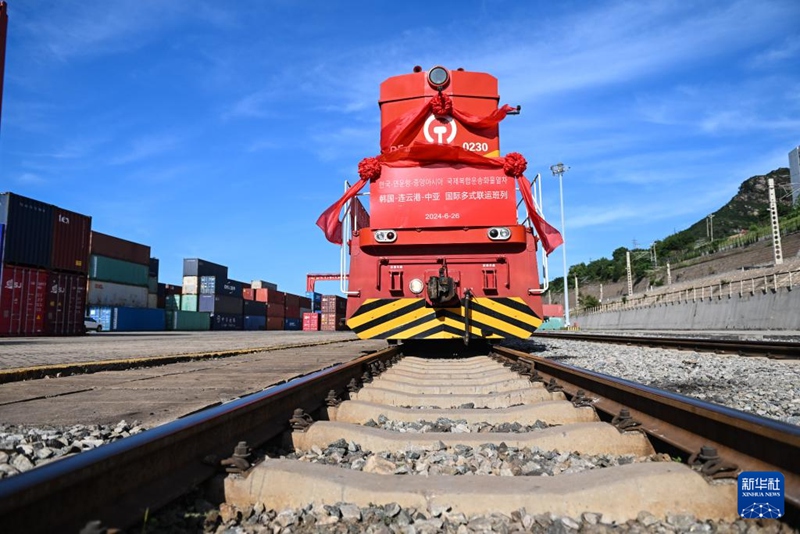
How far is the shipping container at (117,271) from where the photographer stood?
103 feet

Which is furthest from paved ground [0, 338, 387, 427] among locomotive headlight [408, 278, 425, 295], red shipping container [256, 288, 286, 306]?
red shipping container [256, 288, 286, 306]

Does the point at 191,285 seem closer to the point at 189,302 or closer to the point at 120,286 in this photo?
the point at 189,302

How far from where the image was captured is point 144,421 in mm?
2805

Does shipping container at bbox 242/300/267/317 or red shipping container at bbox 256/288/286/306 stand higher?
red shipping container at bbox 256/288/286/306

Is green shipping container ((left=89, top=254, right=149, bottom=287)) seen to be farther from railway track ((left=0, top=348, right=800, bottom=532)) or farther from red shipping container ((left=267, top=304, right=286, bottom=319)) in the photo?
railway track ((left=0, top=348, right=800, bottom=532))

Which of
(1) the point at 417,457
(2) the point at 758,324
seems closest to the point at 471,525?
(1) the point at 417,457

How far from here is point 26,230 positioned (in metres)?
Result: 21.1

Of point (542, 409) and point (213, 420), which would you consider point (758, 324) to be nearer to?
point (542, 409)

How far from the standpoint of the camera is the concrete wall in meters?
18.2

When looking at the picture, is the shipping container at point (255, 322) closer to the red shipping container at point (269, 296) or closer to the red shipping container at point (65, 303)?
the red shipping container at point (269, 296)

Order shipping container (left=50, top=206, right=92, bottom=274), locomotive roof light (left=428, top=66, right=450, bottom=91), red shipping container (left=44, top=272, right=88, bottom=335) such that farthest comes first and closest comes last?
shipping container (left=50, top=206, right=92, bottom=274)
red shipping container (left=44, top=272, right=88, bottom=335)
locomotive roof light (left=428, top=66, right=450, bottom=91)

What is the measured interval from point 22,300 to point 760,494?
25.2 metres

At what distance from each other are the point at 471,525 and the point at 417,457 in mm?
690

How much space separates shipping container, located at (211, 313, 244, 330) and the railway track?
41684 millimetres
